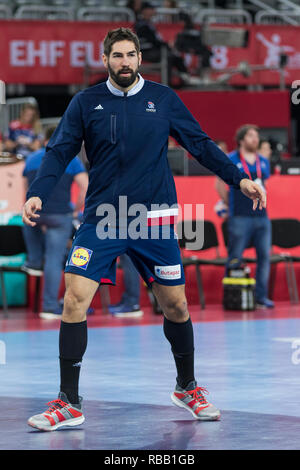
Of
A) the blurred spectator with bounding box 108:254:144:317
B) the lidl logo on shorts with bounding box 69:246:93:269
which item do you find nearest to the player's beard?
the lidl logo on shorts with bounding box 69:246:93:269

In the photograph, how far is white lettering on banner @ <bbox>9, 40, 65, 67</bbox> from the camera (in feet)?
58.4

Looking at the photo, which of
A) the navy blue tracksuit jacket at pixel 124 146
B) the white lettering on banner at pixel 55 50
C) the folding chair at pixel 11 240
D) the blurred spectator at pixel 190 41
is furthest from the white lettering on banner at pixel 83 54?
the navy blue tracksuit jacket at pixel 124 146

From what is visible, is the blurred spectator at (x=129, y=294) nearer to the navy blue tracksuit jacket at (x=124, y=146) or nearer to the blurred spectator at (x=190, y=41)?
the navy blue tracksuit jacket at (x=124, y=146)

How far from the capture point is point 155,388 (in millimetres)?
6199

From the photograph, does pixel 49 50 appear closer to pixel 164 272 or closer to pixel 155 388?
pixel 155 388

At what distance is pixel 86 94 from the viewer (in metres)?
5.14

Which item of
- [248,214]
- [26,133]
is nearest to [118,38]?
[248,214]

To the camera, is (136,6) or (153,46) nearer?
(153,46)

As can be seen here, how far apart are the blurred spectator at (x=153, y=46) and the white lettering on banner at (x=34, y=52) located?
1.67 metres

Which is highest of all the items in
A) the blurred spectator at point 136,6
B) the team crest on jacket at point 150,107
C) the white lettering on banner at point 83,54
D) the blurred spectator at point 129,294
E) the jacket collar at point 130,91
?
the blurred spectator at point 136,6

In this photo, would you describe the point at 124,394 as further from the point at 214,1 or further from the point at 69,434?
the point at 214,1

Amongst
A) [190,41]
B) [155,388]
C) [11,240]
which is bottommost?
[155,388]

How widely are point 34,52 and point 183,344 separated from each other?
13.4 metres

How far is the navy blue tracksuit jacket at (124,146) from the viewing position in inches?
199
